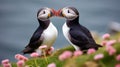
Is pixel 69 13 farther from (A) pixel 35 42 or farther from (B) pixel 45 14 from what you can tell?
(A) pixel 35 42

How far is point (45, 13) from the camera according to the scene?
7.39 metres

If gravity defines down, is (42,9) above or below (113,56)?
Answer: above

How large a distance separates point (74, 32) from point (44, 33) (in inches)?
20.7

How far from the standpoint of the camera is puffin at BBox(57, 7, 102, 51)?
7035 millimetres

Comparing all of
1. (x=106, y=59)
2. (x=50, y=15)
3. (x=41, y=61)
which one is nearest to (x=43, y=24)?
(x=50, y=15)

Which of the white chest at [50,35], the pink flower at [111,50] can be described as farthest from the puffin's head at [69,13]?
the pink flower at [111,50]

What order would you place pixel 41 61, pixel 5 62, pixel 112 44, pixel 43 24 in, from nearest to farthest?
pixel 112 44, pixel 5 62, pixel 41 61, pixel 43 24

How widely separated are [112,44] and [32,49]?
204 cm

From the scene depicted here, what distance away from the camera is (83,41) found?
7.05 m

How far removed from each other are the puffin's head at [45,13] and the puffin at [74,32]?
130 millimetres

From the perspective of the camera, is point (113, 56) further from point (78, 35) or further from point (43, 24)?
point (43, 24)

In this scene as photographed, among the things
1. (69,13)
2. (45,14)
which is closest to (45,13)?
(45,14)

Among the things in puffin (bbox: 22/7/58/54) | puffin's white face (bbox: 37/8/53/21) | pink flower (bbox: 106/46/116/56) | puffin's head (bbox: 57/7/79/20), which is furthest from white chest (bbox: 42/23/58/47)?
pink flower (bbox: 106/46/116/56)

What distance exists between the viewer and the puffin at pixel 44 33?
7.38 meters
